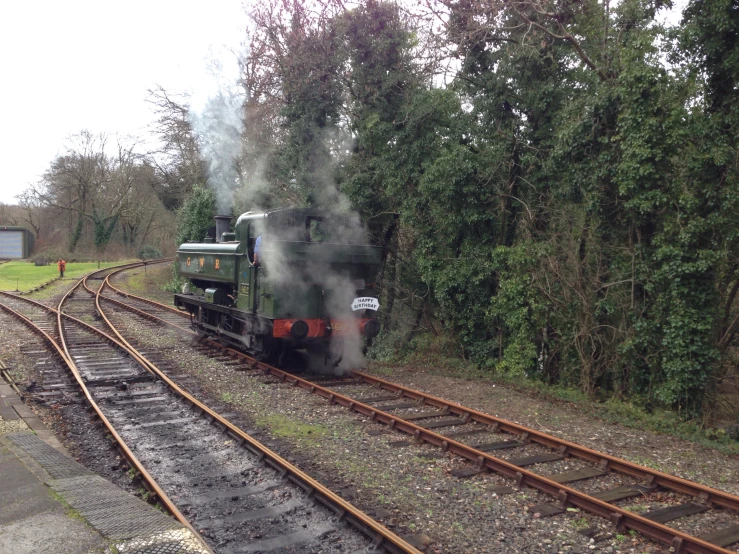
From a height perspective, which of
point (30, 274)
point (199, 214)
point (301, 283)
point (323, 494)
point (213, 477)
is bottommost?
point (213, 477)

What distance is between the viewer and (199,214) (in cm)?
2327

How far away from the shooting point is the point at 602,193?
380 inches

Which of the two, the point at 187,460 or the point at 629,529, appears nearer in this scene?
the point at 629,529

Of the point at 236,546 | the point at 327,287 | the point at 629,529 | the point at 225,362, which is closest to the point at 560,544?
the point at 629,529

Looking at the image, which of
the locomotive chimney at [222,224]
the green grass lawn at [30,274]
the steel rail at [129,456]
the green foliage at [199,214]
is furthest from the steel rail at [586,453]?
the green grass lawn at [30,274]

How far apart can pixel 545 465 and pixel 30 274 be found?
3466 cm

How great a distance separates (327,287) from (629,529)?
20.7 feet

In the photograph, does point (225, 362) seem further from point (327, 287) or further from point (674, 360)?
point (674, 360)

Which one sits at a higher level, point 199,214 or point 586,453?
point 199,214

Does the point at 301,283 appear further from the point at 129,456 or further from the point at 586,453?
the point at 586,453

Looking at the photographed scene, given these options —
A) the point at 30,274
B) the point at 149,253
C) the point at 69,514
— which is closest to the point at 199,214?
the point at 30,274

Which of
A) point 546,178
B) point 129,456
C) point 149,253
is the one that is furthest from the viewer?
point 149,253

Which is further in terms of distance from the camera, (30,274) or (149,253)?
(149,253)

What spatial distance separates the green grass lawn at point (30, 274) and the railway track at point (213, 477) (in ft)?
63.4
